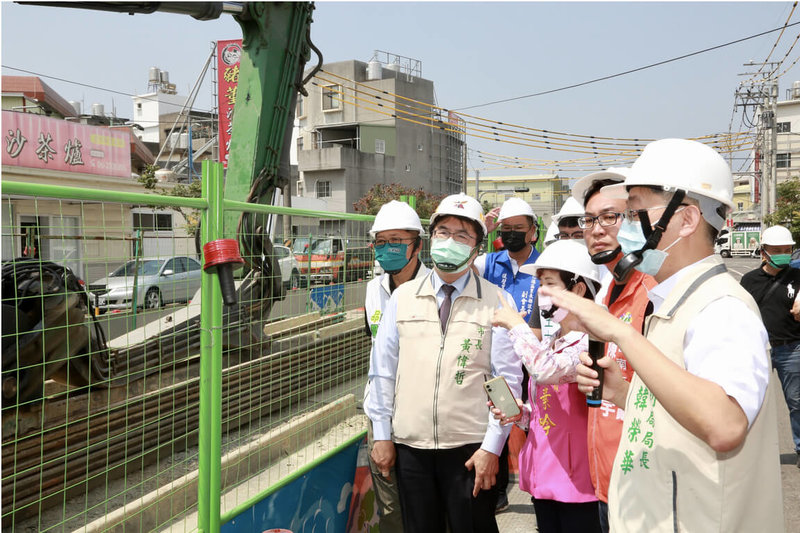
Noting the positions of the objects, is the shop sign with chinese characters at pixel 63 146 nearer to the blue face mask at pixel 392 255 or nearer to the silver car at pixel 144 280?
the silver car at pixel 144 280

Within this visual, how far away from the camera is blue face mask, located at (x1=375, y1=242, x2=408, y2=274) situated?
3.46 metres

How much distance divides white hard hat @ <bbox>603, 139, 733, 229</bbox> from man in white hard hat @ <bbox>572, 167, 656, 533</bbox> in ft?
1.29

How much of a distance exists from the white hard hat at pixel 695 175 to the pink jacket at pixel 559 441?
97cm

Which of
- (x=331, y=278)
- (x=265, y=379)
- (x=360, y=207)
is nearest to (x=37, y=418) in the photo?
(x=265, y=379)

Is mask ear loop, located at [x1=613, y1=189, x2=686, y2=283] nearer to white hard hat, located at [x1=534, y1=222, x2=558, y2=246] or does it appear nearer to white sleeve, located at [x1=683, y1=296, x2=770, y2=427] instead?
white sleeve, located at [x1=683, y1=296, x2=770, y2=427]

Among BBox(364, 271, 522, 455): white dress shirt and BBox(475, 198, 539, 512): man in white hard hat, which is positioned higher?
BBox(475, 198, 539, 512): man in white hard hat

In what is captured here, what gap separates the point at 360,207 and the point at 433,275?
3452 centimetres

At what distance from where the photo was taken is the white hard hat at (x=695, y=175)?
157 cm

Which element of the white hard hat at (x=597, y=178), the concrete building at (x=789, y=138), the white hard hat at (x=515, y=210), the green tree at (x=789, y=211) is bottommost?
the white hard hat at (x=515, y=210)

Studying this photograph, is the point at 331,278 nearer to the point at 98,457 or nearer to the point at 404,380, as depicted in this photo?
the point at 404,380

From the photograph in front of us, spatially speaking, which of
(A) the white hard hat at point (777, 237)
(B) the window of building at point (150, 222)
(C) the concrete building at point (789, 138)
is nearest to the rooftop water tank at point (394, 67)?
(B) the window of building at point (150, 222)

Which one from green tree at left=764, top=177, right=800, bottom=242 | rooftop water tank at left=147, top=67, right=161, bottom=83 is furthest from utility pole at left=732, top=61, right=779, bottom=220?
rooftop water tank at left=147, top=67, right=161, bottom=83

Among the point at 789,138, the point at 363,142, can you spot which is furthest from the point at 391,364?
the point at 789,138

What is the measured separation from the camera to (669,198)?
161 cm
